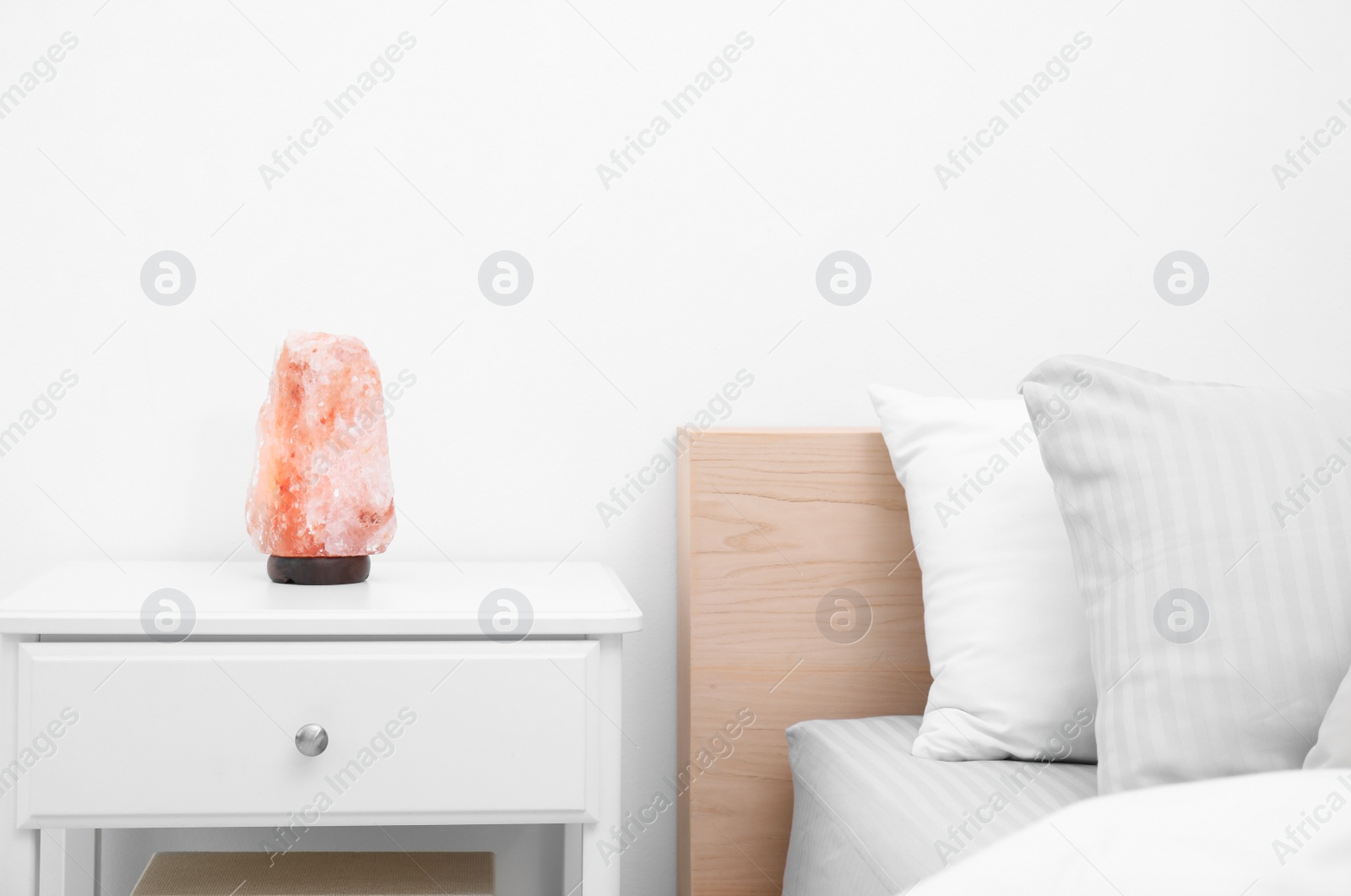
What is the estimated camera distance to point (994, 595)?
Result: 1031 millimetres

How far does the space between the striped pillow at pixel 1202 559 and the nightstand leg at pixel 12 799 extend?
3.19ft

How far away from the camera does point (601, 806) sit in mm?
997

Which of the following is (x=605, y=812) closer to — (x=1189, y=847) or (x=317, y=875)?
(x=317, y=875)

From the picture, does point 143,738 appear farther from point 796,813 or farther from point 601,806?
point 796,813

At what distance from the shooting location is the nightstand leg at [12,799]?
938 millimetres

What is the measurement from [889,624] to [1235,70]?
0.97 meters

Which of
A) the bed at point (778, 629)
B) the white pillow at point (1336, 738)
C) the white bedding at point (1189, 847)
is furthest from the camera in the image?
the bed at point (778, 629)

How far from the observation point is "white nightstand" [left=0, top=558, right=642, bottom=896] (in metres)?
0.94

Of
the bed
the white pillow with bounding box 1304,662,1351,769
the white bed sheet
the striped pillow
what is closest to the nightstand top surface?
the bed

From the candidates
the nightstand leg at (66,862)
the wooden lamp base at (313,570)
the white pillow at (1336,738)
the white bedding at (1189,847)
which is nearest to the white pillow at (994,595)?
the white pillow at (1336,738)

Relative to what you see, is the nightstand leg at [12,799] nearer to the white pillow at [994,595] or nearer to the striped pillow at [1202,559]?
the white pillow at [994,595]

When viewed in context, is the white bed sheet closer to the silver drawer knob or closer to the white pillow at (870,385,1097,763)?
the white pillow at (870,385,1097,763)

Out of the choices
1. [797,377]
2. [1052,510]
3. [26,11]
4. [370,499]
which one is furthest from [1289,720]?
[26,11]

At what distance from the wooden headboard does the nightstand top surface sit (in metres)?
0.16
